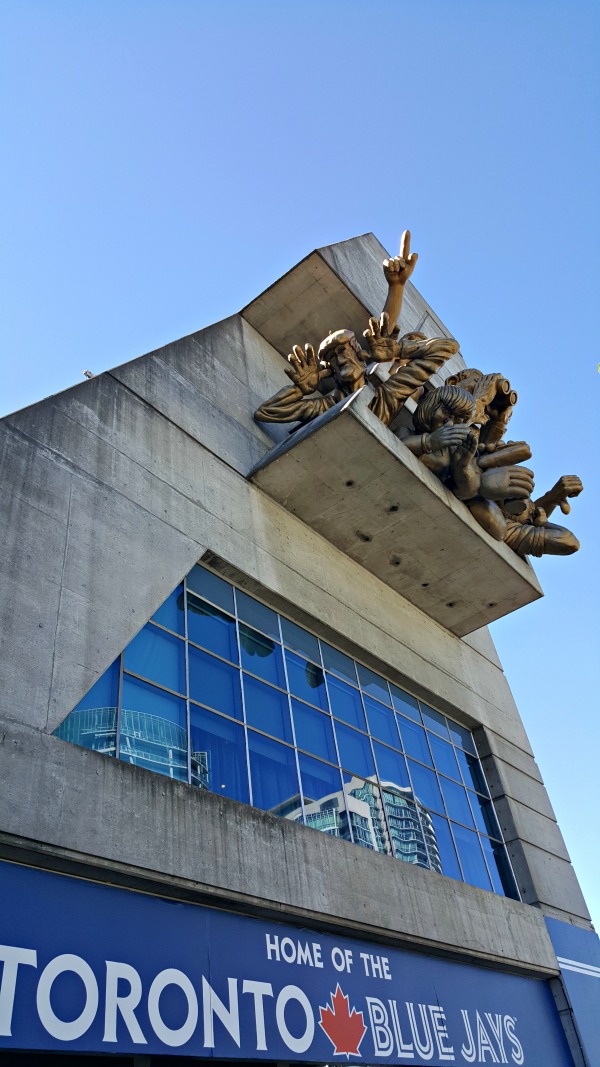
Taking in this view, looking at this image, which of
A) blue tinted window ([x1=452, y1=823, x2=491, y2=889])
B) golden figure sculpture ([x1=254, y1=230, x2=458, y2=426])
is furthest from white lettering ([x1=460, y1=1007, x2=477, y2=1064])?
golden figure sculpture ([x1=254, y1=230, x2=458, y2=426])

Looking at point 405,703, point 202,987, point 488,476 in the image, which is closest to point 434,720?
point 405,703

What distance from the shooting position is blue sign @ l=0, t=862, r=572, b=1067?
6.59 meters

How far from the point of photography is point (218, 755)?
10.0m

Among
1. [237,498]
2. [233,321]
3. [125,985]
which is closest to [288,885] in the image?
[125,985]

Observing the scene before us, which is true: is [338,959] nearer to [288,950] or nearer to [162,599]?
[288,950]

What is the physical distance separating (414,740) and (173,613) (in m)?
6.30

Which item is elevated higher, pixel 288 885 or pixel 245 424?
pixel 245 424

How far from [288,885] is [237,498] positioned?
5.88 metres

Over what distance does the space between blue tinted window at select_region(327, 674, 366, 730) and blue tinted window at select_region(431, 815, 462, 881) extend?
7.49ft

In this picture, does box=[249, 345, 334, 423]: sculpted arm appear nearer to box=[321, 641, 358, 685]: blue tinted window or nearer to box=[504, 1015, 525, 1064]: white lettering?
box=[321, 641, 358, 685]: blue tinted window

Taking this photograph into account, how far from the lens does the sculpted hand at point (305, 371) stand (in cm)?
1508

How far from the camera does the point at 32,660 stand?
7949 mm

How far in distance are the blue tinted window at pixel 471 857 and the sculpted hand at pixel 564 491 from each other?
25.1 ft

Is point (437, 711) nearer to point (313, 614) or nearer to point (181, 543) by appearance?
point (313, 614)
